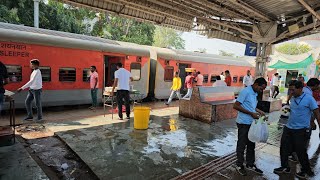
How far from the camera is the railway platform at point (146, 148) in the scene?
466 centimetres

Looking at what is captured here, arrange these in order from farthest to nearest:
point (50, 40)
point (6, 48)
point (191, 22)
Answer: point (191, 22)
point (50, 40)
point (6, 48)

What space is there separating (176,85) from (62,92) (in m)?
5.43

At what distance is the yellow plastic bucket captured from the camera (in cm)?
723

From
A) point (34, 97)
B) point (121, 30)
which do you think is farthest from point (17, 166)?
point (121, 30)

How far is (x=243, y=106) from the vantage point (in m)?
4.62

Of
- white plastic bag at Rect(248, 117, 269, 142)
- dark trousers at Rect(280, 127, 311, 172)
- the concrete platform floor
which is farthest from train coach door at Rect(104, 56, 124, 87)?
dark trousers at Rect(280, 127, 311, 172)

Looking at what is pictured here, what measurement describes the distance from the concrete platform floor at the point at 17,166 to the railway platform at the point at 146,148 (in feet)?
0.29

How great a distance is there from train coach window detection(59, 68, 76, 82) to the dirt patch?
156 inches

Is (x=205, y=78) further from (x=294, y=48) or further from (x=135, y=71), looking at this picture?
(x=294, y=48)

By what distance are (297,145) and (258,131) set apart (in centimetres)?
83

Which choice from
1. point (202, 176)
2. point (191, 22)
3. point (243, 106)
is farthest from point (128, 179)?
point (191, 22)

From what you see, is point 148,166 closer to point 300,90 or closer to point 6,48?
point 300,90

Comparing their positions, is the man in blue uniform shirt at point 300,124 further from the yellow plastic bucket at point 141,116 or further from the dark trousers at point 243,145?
the yellow plastic bucket at point 141,116

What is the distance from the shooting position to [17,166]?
14.5 feet
